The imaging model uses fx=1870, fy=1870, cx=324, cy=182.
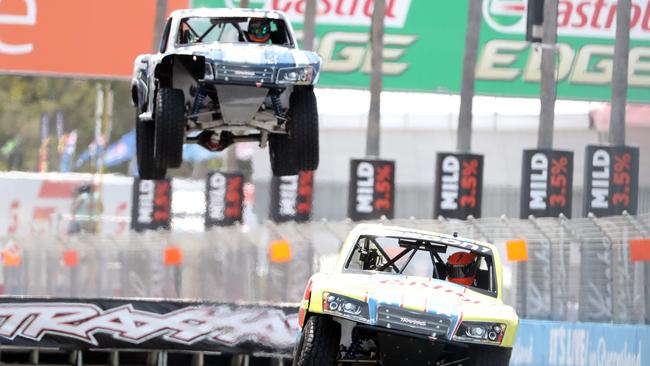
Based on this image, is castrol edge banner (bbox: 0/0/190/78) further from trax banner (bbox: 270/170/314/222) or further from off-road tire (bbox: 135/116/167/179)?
off-road tire (bbox: 135/116/167/179)

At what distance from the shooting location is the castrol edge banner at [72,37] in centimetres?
4394

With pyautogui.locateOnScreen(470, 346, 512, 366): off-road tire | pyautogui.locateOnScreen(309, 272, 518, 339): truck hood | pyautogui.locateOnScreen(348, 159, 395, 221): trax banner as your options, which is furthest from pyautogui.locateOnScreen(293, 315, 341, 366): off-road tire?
pyautogui.locateOnScreen(348, 159, 395, 221): trax banner

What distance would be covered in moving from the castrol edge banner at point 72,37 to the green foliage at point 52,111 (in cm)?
1413

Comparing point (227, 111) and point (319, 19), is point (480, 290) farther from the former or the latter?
point (319, 19)

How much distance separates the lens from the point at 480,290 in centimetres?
1506

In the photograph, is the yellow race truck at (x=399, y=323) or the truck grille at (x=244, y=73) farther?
the truck grille at (x=244, y=73)

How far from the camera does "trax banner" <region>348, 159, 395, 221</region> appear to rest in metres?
34.8

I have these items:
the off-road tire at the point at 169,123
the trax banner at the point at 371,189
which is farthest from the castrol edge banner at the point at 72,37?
the off-road tire at the point at 169,123

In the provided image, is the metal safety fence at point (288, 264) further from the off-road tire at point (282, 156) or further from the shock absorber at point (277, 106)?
the shock absorber at point (277, 106)

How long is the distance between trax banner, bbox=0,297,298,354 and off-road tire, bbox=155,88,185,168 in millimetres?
7401

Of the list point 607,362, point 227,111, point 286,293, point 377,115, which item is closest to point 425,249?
point 227,111

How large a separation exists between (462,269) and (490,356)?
122 cm

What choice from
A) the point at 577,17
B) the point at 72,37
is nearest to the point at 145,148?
the point at 72,37

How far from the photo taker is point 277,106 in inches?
722
